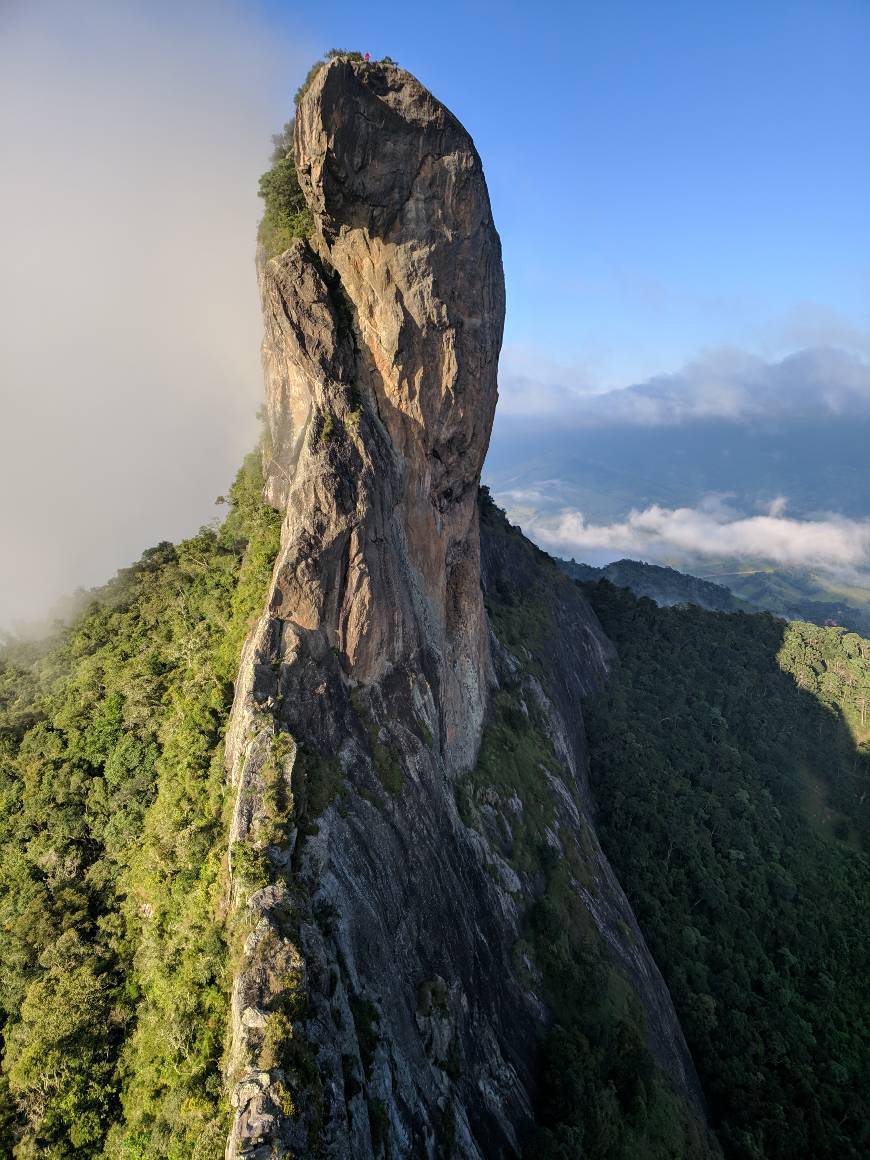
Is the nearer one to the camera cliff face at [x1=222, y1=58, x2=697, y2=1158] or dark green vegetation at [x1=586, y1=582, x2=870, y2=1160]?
cliff face at [x1=222, y1=58, x2=697, y2=1158]

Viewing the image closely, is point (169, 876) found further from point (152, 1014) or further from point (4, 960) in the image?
point (4, 960)

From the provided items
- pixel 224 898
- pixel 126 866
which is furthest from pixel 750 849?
pixel 126 866

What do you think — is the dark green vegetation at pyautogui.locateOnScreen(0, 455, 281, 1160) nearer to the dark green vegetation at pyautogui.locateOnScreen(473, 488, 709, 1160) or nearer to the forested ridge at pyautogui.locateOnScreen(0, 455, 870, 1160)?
the forested ridge at pyautogui.locateOnScreen(0, 455, 870, 1160)

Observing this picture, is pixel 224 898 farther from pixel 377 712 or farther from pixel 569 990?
pixel 569 990

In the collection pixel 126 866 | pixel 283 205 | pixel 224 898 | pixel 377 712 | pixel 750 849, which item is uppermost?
pixel 283 205

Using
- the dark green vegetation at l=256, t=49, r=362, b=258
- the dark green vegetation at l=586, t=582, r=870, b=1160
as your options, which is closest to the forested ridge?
the dark green vegetation at l=586, t=582, r=870, b=1160

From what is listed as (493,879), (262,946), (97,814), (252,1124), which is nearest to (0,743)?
(97,814)

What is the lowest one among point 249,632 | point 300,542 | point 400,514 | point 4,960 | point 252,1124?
point 4,960
